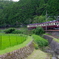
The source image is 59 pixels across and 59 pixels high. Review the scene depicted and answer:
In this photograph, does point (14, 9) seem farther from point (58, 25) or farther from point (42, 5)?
point (58, 25)

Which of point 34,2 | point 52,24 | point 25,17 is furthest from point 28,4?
point 52,24

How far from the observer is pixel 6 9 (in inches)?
2457

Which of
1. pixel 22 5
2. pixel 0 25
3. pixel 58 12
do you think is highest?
pixel 22 5

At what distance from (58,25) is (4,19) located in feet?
108

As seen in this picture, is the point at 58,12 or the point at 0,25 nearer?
the point at 58,12

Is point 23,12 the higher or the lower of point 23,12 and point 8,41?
the higher

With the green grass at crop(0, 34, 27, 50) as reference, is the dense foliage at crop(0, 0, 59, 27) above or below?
above

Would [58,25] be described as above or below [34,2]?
below

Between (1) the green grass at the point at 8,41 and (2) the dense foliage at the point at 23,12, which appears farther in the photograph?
(2) the dense foliage at the point at 23,12

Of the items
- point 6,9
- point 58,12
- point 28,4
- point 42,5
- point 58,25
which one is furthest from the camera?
point 6,9

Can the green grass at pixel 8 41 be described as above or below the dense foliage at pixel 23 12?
below

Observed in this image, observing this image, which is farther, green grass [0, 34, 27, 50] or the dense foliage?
the dense foliage

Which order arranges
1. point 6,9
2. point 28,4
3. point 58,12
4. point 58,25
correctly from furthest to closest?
point 6,9 < point 28,4 < point 58,12 < point 58,25

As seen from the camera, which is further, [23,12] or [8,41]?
[23,12]
